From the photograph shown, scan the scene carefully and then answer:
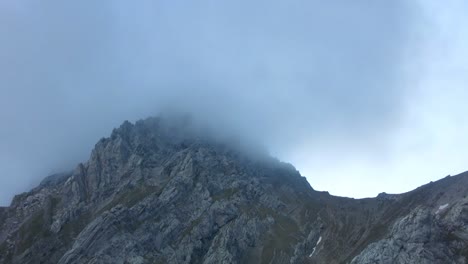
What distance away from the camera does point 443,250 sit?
17338cm

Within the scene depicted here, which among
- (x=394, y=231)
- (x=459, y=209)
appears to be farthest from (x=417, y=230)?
(x=459, y=209)

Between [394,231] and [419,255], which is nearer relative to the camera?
[419,255]

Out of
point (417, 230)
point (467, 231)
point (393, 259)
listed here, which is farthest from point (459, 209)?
point (393, 259)

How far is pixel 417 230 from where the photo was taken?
179000 mm

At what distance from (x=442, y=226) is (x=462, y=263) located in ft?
58.5

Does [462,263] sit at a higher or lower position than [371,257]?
A: lower

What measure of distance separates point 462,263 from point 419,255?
46.3 feet

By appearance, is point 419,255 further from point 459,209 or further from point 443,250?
point 459,209

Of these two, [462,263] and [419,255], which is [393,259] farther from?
[462,263]

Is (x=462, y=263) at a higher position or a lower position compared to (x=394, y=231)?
lower

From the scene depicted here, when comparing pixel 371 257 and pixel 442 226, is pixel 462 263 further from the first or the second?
pixel 371 257

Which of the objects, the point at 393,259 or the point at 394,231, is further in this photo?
the point at 394,231

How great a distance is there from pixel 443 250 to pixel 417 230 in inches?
414

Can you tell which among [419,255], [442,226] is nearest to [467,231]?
[442,226]
